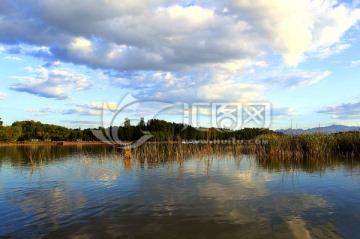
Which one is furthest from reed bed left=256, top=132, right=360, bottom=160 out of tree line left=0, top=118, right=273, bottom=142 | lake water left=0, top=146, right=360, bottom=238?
tree line left=0, top=118, right=273, bottom=142

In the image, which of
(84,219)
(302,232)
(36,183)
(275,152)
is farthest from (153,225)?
(275,152)

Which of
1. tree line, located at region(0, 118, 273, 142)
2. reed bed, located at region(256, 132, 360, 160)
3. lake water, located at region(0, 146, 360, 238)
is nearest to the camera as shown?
lake water, located at region(0, 146, 360, 238)

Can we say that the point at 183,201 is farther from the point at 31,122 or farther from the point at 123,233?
the point at 31,122

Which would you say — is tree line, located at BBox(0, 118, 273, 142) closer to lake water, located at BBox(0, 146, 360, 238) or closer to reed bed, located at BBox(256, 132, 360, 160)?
reed bed, located at BBox(256, 132, 360, 160)

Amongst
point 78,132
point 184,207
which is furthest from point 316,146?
point 78,132

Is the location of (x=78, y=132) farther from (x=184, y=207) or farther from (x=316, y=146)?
(x=184, y=207)

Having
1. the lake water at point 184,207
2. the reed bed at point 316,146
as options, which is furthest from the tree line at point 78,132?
the lake water at point 184,207

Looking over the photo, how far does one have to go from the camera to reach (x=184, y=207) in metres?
8.59

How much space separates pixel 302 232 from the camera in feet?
20.7

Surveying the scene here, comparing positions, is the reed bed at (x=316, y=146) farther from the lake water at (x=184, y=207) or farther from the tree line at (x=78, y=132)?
the tree line at (x=78, y=132)

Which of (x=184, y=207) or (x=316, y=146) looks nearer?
(x=184, y=207)

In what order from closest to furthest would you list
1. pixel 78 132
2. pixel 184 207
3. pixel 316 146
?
pixel 184 207, pixel 316 146, pixel 78 132

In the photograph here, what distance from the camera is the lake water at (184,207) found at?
6559mm

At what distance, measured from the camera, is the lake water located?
21.5 feet
